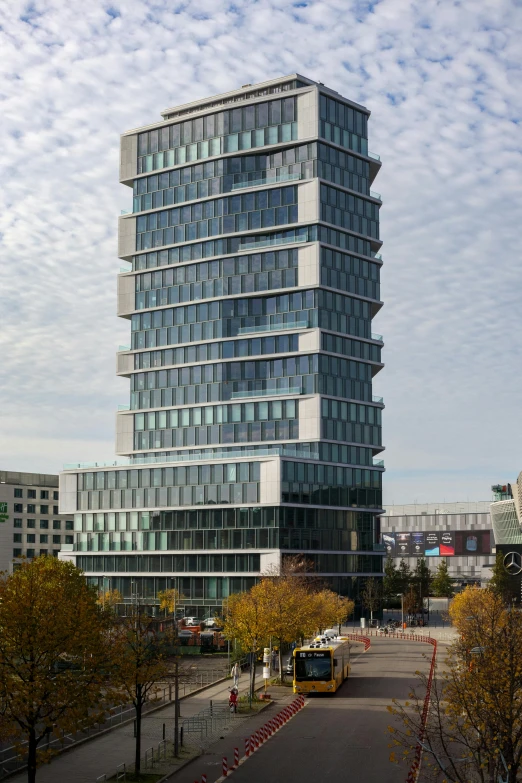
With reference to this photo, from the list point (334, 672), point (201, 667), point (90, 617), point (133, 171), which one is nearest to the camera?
point (90, 617)

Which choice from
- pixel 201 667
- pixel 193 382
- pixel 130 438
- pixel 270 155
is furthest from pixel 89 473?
pixel 201 667

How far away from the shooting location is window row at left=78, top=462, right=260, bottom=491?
453 feet

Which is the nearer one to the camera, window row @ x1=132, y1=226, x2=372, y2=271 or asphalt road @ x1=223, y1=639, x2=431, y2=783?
asphalt road @ x1=223, y1=639, x2=431, y2=783

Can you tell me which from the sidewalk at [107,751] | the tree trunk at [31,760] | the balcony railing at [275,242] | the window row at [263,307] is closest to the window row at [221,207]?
the balcony railing at [275,242]

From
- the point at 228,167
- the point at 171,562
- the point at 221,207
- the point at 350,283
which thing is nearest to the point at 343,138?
A: the point at 228,167

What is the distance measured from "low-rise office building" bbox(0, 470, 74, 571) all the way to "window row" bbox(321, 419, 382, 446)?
2818 inches

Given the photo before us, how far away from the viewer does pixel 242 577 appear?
13550 cm

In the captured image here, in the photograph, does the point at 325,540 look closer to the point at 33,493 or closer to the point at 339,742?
the point at 33,493

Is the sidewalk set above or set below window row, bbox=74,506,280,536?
below

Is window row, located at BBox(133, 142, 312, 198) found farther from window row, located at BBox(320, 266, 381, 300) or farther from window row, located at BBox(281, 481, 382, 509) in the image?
window row, located at BBox(281, 481, 382, 509)

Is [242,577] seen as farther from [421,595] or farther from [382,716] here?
[382,716]

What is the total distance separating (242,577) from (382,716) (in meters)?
78.5

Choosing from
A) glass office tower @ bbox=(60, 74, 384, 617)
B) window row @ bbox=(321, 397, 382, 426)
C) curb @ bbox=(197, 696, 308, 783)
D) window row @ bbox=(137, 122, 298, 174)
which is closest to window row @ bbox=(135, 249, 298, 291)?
glass office tower @ bbox=(60, 74, 384, 617)

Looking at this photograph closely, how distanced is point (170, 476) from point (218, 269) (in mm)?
30902
